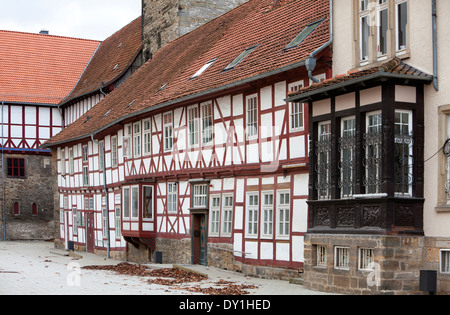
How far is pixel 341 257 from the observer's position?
56.3ft

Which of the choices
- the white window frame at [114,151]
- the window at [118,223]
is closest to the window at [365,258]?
the window at [118,223]

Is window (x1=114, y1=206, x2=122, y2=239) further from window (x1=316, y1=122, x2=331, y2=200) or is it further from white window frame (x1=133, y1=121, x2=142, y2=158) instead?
window (x1=316, y1=122, x2=331, y2=200)

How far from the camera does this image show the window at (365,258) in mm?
16080

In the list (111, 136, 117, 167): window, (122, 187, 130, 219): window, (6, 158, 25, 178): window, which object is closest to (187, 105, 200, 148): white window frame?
(122, 187, 130, 219): window

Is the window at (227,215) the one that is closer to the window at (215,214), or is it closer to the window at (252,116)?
the window at (215,214)

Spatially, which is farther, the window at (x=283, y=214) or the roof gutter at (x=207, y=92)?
the window at (x=283, y=214)

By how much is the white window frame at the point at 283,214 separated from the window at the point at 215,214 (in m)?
3.53

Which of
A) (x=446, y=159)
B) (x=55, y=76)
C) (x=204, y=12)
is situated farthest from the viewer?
(x=55, y=76)

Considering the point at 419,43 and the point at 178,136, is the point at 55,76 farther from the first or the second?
the point at 419,43

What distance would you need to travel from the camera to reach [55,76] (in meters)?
53.5

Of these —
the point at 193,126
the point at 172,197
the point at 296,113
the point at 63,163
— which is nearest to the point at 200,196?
the point at 193,126

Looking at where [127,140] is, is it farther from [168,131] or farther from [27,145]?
[27,145]

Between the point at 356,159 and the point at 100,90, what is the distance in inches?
1126
